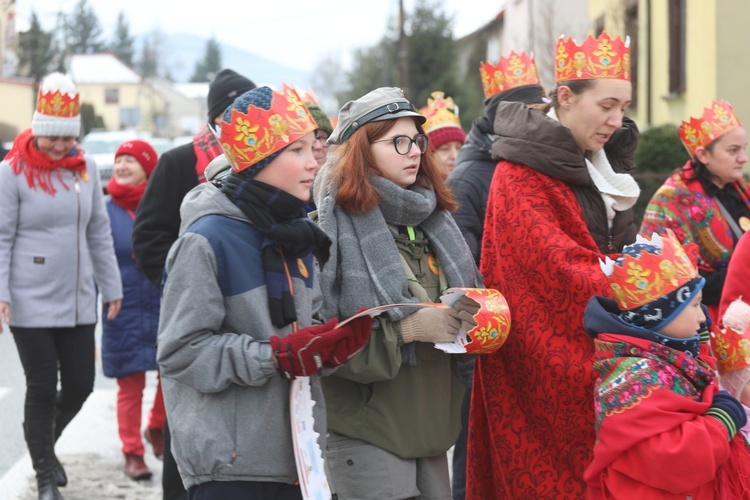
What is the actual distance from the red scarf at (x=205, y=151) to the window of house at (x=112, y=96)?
9023cm

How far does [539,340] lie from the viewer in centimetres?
423

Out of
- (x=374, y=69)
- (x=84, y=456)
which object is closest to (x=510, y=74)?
(x=84, y=456)

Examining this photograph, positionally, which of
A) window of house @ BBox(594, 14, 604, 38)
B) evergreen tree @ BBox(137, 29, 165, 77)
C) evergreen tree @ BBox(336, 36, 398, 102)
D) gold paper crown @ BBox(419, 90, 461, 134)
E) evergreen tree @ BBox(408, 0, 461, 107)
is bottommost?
evergreen tree @ BBox(137, 29, 165, 77)

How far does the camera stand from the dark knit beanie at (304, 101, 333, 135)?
17.1ft

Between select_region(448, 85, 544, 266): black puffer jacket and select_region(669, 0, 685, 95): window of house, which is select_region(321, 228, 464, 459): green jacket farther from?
select_region(669, 0, 685, 95): window of house

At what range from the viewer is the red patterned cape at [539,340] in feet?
13.6

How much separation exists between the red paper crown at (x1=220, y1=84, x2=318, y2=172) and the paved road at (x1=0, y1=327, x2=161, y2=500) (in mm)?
3225

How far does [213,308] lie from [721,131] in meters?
3.66

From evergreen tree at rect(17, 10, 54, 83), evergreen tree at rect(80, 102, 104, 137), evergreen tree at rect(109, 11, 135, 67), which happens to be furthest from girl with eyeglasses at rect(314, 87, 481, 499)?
evergreen tree at rect(109, 11, 135, 67)

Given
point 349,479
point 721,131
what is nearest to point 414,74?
point 721,131

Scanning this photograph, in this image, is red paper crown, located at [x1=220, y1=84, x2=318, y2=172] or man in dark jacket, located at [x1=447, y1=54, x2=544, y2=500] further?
man in dark jacket, located at [x1=447, y1=54, x2=544, y2=500]

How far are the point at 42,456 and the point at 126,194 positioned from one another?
1.94 metres

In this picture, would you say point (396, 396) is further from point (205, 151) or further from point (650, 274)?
point (205, 151)

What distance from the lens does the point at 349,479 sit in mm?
4023
